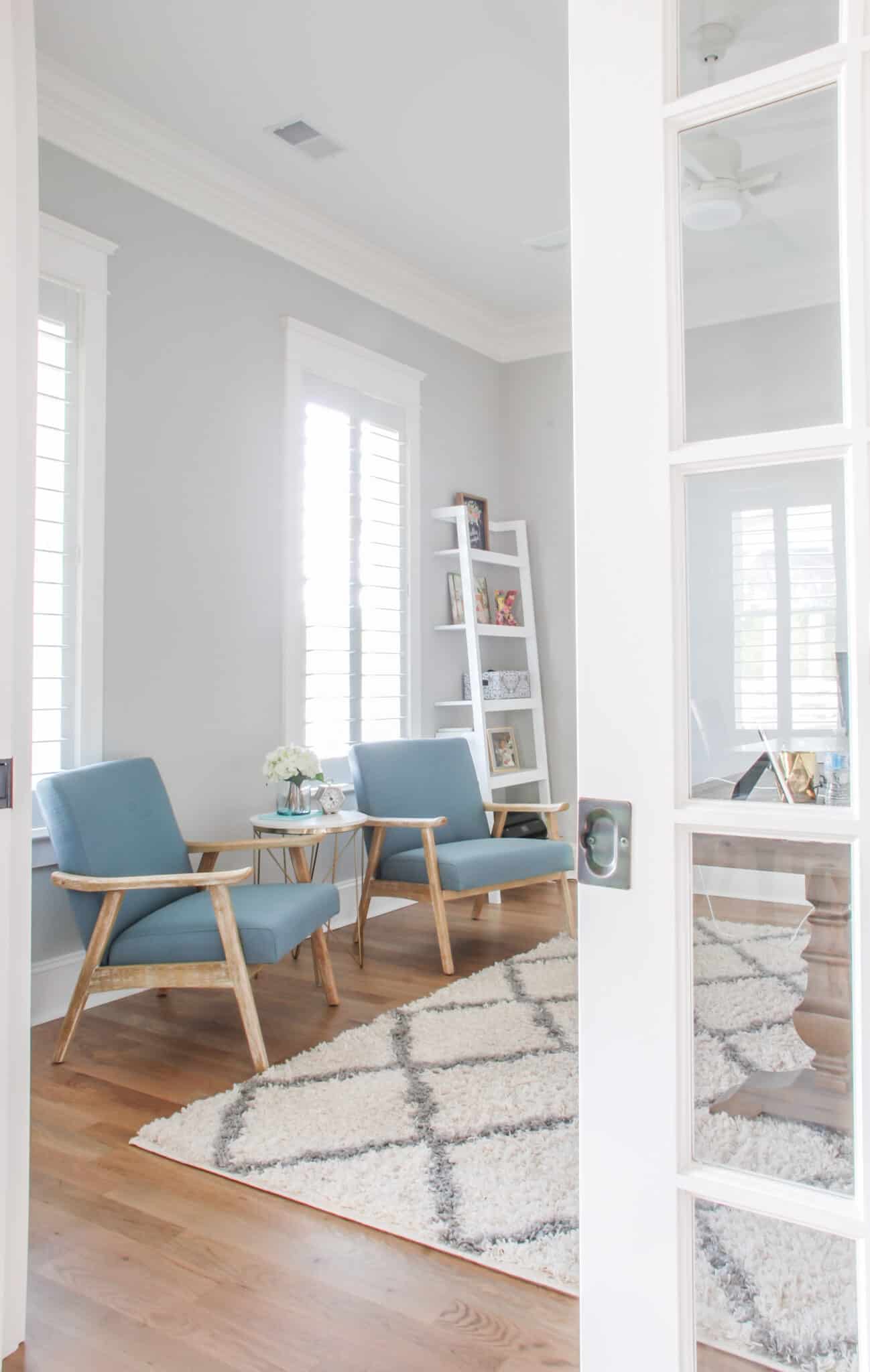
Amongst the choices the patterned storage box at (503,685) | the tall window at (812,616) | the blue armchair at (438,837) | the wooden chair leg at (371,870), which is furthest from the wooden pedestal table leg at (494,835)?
the tall window at (812,616)

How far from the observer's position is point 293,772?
3.90m

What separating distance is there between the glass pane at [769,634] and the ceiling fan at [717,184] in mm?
244

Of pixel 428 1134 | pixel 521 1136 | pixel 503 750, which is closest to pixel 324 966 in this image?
pixel 428 1134

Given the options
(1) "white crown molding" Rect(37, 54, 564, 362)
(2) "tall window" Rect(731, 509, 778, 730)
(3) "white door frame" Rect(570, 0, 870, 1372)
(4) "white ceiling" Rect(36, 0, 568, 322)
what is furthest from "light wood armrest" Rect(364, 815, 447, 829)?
(2) "tall window" Rect(731, 509, 778, 730)

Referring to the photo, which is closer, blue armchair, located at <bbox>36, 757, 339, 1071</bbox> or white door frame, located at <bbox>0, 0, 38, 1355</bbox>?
white door frame, located at <bbox>0, 0, 38, 1355</bbox>

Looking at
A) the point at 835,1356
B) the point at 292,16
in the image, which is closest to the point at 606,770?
the point at 835,1356

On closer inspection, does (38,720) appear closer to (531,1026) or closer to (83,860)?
(83,860)

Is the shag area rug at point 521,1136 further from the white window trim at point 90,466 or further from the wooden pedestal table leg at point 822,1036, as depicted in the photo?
the white window trim at point 90,466

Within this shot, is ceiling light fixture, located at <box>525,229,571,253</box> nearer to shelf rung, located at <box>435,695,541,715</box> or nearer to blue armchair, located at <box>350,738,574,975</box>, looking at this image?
shelf rung, located at <box>435,695,541,715</box>

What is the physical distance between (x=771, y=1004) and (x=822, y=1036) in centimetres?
5

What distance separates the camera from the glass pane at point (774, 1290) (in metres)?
0.87

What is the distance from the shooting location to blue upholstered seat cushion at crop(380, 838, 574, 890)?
13.0ft

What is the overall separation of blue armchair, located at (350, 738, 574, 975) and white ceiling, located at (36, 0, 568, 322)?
93.1 inches

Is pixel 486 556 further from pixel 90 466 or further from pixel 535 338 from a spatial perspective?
pixel 90 466
